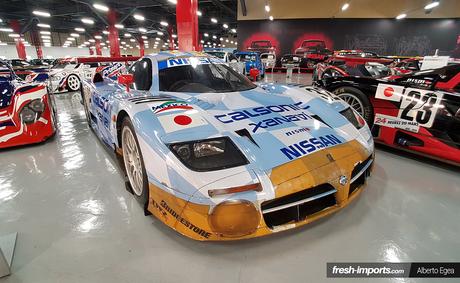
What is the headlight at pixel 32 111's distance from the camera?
3.00 m

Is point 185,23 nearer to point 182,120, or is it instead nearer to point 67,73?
point 67,73

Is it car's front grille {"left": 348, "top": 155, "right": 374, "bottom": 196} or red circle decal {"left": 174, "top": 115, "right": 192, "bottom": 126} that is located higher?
red circle decal {"left": 174, "top": 115, "right": 192, "bottom": 126}

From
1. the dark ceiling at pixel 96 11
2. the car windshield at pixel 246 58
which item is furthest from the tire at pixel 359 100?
the dark ceiling at pixel 96 11

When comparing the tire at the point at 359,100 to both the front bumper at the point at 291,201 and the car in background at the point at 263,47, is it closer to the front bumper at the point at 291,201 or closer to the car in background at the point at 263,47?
the front bumper at the point at 291,201

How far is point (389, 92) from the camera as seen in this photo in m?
2.74

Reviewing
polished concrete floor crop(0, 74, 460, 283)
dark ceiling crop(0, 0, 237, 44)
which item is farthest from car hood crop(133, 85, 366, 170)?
dark ceiling crop(0, 0, 237, 44)

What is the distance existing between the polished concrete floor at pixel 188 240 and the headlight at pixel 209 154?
49cm

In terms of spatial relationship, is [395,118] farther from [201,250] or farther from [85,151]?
[85,151]

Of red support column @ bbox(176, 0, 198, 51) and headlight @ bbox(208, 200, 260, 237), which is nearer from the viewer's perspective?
headlight @ bbox(208, 200, 260, 237)

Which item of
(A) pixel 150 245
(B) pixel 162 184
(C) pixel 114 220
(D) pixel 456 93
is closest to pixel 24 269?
(C) pixel 114 220

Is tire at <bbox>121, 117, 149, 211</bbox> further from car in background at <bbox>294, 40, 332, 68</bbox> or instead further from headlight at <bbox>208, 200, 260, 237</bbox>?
car in background at <bbox>294, 40, 332, 68</bbox>

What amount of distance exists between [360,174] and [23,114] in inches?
137

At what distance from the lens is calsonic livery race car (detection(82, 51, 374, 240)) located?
50.6 inches

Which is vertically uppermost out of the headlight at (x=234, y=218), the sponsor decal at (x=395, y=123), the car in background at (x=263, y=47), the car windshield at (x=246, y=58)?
the car in background at (x=263, y=47)
